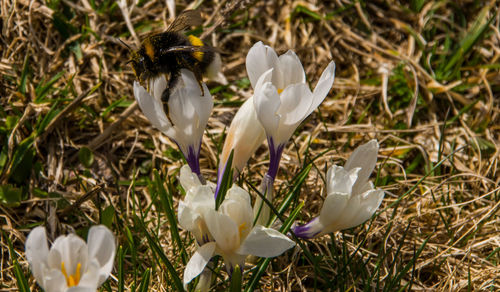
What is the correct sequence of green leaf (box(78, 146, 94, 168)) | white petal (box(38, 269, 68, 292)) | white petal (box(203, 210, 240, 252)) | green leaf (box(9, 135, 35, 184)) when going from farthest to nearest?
green leaf (box(78, 146, 94, 168)) → green leaf (box(9, 135, 35, 184)) → white petal (box(203, 210, 240, 252)) → white petal (box(38, 269, 68, 292))

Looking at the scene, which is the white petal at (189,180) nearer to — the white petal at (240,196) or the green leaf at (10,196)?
the white petal at (240,196)

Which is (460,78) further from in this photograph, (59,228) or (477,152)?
(59,228)

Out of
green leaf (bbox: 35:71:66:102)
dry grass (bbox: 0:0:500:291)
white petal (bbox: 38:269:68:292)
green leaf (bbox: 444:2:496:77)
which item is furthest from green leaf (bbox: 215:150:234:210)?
green leaf (bbox: 444:2:496:77)

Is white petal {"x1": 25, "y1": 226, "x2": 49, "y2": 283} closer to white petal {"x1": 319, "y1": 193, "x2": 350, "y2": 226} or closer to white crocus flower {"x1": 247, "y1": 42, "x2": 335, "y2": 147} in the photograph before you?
white crocus flower {"x1": 247, "y1": 42, "x2": 335, "y2": 147}

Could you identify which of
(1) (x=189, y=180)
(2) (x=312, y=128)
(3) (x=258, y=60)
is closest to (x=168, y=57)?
(3) (x=258, y=60)

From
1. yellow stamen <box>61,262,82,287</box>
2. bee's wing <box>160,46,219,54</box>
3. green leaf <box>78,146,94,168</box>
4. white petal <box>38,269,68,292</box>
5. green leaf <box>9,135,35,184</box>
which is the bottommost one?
green leaf <box>78,146,94,168</box>

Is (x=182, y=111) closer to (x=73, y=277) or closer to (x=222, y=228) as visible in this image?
(x=222, y=228)

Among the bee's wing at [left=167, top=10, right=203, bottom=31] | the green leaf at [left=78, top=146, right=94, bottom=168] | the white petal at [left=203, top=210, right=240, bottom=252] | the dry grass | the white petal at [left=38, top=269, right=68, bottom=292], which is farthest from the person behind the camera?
the green leaf at [left=78, top=146, right=94, bottom=168]
